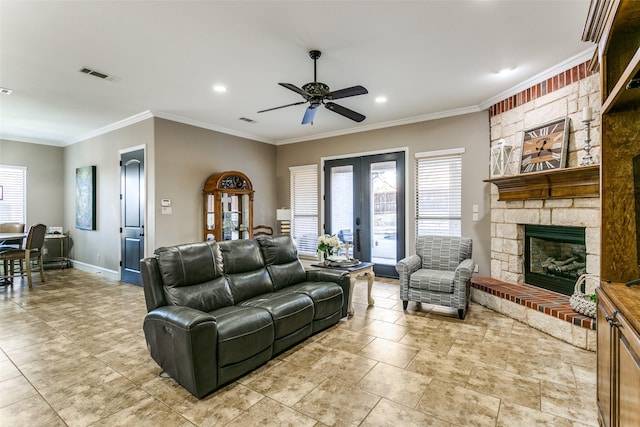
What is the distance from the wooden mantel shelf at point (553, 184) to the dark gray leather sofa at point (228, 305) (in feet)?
8.19

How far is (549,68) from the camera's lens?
3.67 metres

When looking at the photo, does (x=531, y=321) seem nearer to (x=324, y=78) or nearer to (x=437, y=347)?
(x=437, y=347)

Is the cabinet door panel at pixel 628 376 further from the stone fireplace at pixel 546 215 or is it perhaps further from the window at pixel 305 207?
the window at pixel 305 207

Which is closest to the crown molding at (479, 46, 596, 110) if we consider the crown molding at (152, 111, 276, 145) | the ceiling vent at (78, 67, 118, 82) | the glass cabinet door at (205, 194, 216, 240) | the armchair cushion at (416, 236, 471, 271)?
the armchair cushion at (416, 236, 471, 271)

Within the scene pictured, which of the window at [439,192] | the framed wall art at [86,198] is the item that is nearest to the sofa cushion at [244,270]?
the window at [439,192]

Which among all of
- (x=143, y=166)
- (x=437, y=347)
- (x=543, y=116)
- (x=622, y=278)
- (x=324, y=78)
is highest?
(x=324, y=78)

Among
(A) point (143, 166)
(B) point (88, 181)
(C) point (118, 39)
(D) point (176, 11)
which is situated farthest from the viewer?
(B) point (88, 181)

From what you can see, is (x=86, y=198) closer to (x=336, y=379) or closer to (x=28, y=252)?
(x=28, y=252)

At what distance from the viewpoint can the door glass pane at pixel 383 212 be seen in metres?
5.90

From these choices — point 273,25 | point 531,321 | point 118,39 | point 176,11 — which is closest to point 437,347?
point 531,321

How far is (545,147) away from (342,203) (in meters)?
3.57

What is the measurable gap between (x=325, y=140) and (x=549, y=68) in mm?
3968

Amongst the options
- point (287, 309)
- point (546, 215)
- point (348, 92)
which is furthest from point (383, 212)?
point (287, 309)

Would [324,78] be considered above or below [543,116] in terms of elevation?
above
